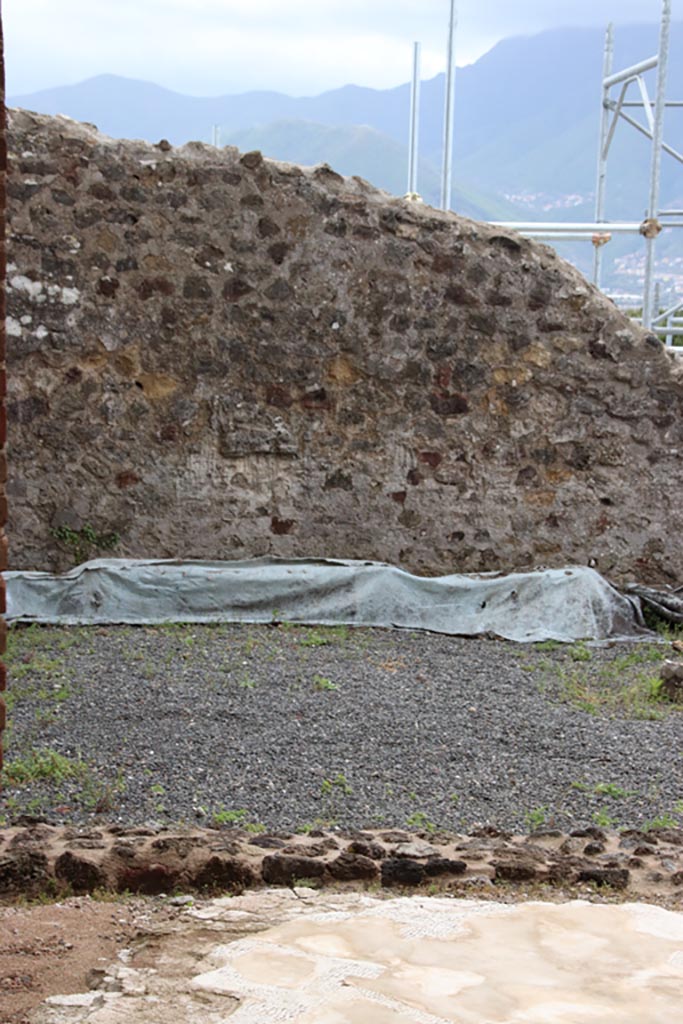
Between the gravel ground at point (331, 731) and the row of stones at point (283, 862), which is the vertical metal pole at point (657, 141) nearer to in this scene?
the gravel ground at point (331, 731)

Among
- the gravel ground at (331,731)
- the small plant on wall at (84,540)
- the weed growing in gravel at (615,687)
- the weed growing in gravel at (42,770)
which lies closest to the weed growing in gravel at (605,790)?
the gravel ground at (331,731)

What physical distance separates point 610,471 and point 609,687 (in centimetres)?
200

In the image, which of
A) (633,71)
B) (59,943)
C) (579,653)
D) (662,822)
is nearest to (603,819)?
(662,822)

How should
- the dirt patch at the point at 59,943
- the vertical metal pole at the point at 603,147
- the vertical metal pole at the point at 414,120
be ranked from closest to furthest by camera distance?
the dirt patch at the point at 59,943, the vertical metal pole at the point at 603,147, the vertical metal pole at the point at 414,120

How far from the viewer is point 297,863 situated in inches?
125

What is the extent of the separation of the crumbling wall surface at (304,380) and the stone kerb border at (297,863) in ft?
12.4

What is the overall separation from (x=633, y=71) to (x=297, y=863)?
11344 millimetres

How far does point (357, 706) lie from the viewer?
200 inches

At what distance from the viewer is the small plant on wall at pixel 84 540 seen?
7031mm

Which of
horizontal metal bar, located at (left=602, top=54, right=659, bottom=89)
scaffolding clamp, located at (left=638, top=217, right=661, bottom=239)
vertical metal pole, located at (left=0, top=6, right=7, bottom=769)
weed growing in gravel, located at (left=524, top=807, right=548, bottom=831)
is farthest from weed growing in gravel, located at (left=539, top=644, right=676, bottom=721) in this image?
horizontal metal bar, located at (left=602, top=54, right=659, bottom=89)

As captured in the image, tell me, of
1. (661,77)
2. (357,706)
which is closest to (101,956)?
(357,706)

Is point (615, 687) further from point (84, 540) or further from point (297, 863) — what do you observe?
point (84, 540)

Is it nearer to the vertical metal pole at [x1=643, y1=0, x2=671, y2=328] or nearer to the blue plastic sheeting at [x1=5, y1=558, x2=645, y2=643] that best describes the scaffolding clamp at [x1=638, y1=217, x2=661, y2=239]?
the vertical metal pole at [x1=643, y1=0, x2=671, y2=328]

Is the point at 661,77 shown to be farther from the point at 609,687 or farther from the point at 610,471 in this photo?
the point at 609,687
